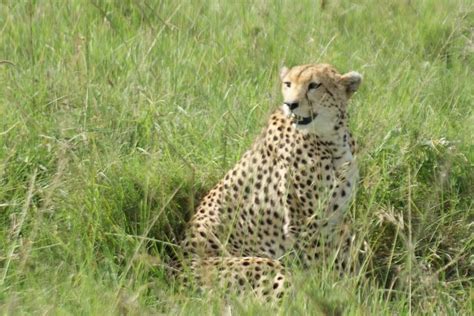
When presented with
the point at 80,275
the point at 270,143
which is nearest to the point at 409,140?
the point at 270,143

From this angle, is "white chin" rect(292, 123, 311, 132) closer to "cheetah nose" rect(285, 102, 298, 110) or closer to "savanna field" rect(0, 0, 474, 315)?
"cheetah nose" rect(285, 102, 298, 110)

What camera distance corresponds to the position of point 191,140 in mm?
4934

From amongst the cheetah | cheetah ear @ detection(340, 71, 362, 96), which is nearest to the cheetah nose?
the cheetah

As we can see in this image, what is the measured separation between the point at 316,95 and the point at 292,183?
350 mm

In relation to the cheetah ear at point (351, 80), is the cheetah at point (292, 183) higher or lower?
lower

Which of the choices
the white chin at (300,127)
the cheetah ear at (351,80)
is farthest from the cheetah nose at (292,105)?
the cheetah ear at (351,80)

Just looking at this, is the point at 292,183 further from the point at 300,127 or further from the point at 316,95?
the point at 316,95

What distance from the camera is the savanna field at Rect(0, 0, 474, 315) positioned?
146 inches

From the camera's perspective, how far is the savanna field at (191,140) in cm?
371

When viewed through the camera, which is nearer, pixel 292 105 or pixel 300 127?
pixel 292 105

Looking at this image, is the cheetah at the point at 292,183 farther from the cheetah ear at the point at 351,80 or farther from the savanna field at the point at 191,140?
the savanna field at the point at 191,140

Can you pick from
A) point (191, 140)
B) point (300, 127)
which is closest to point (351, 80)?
point (300, 127)

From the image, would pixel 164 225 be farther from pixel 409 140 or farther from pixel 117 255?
pixel 409 140

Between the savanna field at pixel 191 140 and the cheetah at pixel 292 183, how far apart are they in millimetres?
114
